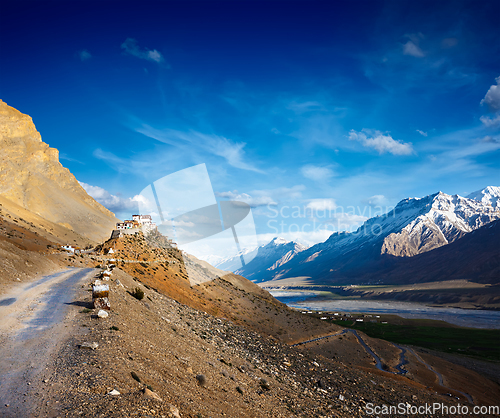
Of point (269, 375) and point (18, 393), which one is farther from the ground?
point (18, 393)

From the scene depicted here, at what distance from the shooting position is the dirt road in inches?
290

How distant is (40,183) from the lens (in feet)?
357

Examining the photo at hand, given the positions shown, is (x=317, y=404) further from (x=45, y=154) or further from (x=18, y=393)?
(x=45, y=154)

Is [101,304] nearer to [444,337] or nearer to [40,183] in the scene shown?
[444,337]

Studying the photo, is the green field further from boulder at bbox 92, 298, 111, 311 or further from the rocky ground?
boulder at bbox 92, 298, 111, 311

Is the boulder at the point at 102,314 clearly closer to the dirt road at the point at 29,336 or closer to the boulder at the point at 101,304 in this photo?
the boulder at the point at 101,304

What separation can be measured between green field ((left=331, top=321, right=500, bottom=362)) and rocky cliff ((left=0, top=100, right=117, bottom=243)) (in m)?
102

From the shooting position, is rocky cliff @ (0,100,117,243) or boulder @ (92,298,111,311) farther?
rocky cliff @ (0,100,117,243)

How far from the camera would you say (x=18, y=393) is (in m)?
7.46

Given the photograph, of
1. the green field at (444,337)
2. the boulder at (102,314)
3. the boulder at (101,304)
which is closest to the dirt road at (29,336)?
the boulder at (101,304)

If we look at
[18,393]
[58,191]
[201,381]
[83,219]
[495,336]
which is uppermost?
[58,191]

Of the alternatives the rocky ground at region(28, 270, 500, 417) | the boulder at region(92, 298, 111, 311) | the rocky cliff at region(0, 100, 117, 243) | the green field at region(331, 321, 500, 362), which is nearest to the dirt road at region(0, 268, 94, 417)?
the rocky ground at region(28, 270, 500, 417)

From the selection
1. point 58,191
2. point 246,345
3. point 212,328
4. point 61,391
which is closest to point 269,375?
point 246,345

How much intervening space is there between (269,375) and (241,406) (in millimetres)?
8058
